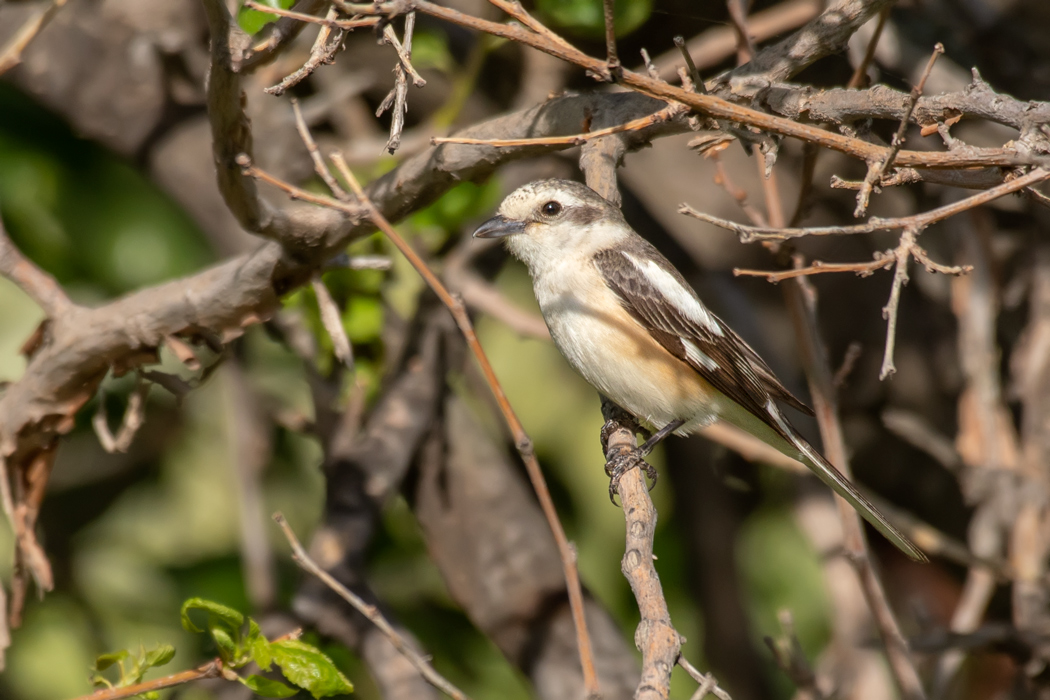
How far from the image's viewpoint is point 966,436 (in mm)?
4191

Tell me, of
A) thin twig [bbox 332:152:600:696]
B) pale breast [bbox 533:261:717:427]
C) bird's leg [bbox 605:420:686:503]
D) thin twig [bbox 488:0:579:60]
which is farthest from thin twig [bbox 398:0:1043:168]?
pale breast [bbox 533:261:717:427]

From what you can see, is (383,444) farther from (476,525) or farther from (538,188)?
(538,188)

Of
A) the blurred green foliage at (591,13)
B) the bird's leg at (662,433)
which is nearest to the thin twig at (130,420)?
the bird's leg at (662,433)

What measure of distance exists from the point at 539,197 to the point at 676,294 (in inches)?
24.3

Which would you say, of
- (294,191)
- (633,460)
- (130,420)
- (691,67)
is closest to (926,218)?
(691,67)

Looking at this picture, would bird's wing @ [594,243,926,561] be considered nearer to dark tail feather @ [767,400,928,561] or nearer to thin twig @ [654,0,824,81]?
dark tail feather @ [767,400,928,561]

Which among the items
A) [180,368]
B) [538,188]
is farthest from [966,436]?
[180,368]

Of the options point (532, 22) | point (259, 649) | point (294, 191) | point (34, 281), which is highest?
point (532, 22)

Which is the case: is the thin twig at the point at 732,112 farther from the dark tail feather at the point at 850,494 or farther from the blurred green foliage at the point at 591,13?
the blurred green foliage at the point at 591,13

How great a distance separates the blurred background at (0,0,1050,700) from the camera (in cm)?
426

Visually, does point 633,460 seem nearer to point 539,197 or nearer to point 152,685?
point 539,197

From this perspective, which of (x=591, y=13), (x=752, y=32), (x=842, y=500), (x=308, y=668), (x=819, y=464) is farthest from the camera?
(x=752, y=32)

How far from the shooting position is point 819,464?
3.33m

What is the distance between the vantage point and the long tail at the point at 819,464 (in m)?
3.29
